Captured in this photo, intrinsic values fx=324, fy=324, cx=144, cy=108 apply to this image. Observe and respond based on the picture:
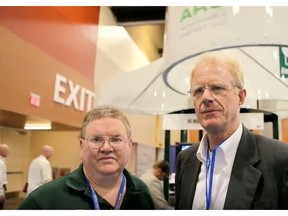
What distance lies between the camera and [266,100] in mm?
2623

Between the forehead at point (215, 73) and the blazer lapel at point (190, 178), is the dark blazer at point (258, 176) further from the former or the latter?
the forehead at point (215, 73)

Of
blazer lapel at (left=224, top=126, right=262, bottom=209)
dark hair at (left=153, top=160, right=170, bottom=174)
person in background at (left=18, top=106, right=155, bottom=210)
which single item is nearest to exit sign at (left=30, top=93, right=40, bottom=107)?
dark hair at (left=153, top=160, right=170, bottom=174)

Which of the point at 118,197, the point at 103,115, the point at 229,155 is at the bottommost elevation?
the point at 118,197

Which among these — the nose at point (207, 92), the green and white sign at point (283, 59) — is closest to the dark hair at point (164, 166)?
the green and white sign at point (283, 59)

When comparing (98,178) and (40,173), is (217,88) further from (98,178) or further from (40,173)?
(40,173)

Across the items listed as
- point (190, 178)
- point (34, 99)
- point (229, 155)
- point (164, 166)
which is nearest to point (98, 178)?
point (190, 178)

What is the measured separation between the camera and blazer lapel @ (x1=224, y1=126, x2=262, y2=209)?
925mm

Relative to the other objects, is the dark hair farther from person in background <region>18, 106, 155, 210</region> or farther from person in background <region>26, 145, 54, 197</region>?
person in background <region>18, 106, 155, 210</region>

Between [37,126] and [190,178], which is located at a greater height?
[37,126]

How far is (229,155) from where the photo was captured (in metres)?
1.01

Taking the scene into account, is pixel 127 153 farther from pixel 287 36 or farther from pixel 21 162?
pixel 21 162

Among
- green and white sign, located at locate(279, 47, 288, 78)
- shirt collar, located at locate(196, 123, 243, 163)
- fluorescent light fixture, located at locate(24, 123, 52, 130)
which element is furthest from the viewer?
fluorescent light fixture, located at locate(24, 123, 52, 130)

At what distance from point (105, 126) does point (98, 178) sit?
171 mm
